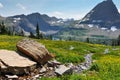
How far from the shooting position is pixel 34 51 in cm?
2884

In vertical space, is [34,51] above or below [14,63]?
above

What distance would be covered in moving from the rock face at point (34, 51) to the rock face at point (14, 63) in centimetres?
74

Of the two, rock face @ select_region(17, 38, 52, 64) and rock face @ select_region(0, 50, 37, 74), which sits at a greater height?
rock face @ select_region(17, 38, 52, 64)

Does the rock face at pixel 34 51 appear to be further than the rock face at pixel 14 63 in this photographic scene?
Yes

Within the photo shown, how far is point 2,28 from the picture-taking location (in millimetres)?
183875

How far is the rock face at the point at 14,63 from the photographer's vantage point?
25.2m

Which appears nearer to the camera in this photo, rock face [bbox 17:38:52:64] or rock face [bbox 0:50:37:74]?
rock face [bbox 0:50:37:74]

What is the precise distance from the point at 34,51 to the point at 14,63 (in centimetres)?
335

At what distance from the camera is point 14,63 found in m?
26.1

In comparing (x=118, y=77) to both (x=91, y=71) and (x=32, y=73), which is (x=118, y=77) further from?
(x=32, y=73)

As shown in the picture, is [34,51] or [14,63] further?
[34,51]

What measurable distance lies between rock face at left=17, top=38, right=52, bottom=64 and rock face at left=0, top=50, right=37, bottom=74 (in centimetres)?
74

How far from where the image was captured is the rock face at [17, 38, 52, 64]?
93.6 ft

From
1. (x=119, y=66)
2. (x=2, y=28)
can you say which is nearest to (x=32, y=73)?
(x=119, y=66)
